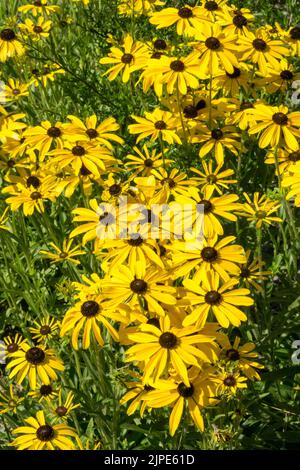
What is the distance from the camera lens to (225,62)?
2879mm

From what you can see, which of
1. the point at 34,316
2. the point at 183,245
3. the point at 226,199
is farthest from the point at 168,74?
the point at 34,316

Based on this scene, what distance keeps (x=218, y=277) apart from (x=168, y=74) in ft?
4.22

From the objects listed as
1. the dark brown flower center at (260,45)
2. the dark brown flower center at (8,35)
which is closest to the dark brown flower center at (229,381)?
the dark brown flower center at (260,45)

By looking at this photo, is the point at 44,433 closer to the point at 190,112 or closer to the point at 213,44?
the point at 190,112

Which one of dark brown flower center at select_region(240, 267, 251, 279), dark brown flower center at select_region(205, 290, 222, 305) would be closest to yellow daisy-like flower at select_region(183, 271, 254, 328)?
dark brown flower center at select_region(205, 290, 222, 305)

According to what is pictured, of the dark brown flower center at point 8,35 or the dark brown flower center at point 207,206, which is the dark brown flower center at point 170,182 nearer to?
the dark brown flower center at point 207,206

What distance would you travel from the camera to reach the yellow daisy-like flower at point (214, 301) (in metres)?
2.00

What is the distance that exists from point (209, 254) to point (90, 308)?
0.53 metres

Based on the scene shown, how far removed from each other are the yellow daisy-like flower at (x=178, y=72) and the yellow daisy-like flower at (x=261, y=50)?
270mm

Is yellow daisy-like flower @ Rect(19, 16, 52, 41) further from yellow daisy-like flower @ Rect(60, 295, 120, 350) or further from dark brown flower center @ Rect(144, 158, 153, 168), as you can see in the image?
yellow daisy-like flower @ Rect(60, 295, 120, 350)

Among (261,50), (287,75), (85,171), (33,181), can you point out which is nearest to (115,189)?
(85,171)

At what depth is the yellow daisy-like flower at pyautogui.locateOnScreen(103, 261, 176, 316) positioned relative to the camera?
2004mm

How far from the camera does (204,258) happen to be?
2162mm

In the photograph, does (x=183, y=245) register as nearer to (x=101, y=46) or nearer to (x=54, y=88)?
(x=101, y=46)
